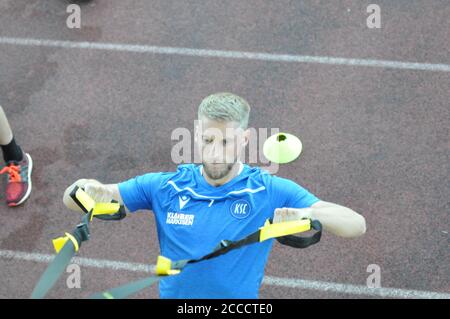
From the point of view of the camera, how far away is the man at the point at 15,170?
6.12 metres

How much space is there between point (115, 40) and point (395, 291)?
4.00m

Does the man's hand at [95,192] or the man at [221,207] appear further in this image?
the man's hand at [95,192]

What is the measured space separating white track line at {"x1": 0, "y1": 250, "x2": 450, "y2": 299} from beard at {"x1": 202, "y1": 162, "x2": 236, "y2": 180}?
204 centimetres

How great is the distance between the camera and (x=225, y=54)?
24.3 ft

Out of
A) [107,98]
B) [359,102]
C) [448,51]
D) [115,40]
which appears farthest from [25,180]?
[448,51]

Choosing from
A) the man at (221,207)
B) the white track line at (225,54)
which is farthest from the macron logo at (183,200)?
the white track line at (225,54)

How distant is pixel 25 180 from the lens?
20.5 feet

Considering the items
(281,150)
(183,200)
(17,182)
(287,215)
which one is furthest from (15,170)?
(287,215)

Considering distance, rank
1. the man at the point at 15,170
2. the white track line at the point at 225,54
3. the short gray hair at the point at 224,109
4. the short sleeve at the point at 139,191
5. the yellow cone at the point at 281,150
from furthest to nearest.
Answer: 1. the white track line at the point at 225,54
2. the yellow cone at the point at 281,150
3. the man at the point at 15,170
4. the short sleeve at the point at 139,191
5. the short gray hair at the point at 224,109

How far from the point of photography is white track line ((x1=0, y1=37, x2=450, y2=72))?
23.3 ft

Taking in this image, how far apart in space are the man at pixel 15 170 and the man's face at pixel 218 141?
9.99 feet

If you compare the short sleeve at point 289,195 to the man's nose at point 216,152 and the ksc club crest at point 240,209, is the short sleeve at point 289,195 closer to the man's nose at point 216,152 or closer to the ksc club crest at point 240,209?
the ksc club crest at point 240,209

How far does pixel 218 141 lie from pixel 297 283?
7.52 ft

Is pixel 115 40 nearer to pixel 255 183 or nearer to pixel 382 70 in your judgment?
pixel 382 70
